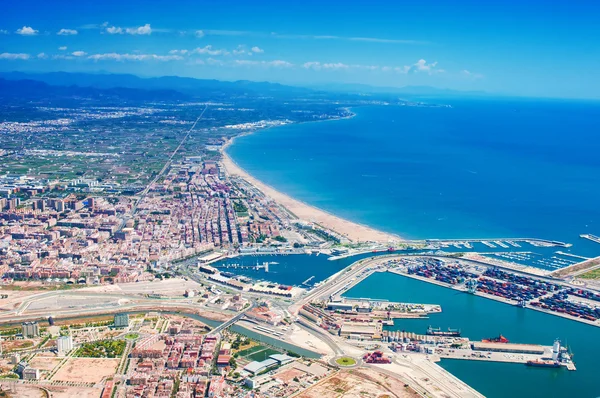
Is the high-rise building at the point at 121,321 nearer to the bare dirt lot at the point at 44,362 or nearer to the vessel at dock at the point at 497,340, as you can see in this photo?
the bare dirt lot at the point at 44,362

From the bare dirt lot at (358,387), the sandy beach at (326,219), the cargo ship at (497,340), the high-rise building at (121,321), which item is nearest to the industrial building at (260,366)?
the bare dirt lot at (358,387)

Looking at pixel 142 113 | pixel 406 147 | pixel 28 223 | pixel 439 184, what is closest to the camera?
pixel 28 223

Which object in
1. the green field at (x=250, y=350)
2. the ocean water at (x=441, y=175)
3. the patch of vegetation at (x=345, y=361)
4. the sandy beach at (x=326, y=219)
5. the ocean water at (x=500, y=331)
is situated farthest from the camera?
the ocean water at (x=441, y=175)

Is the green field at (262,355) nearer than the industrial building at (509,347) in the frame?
Yes

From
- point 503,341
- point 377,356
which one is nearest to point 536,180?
point 503,341

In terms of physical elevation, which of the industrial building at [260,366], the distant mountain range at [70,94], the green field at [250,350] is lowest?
the green field at [250,350]

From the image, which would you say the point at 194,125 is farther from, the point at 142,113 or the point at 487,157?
the point at 487,157
